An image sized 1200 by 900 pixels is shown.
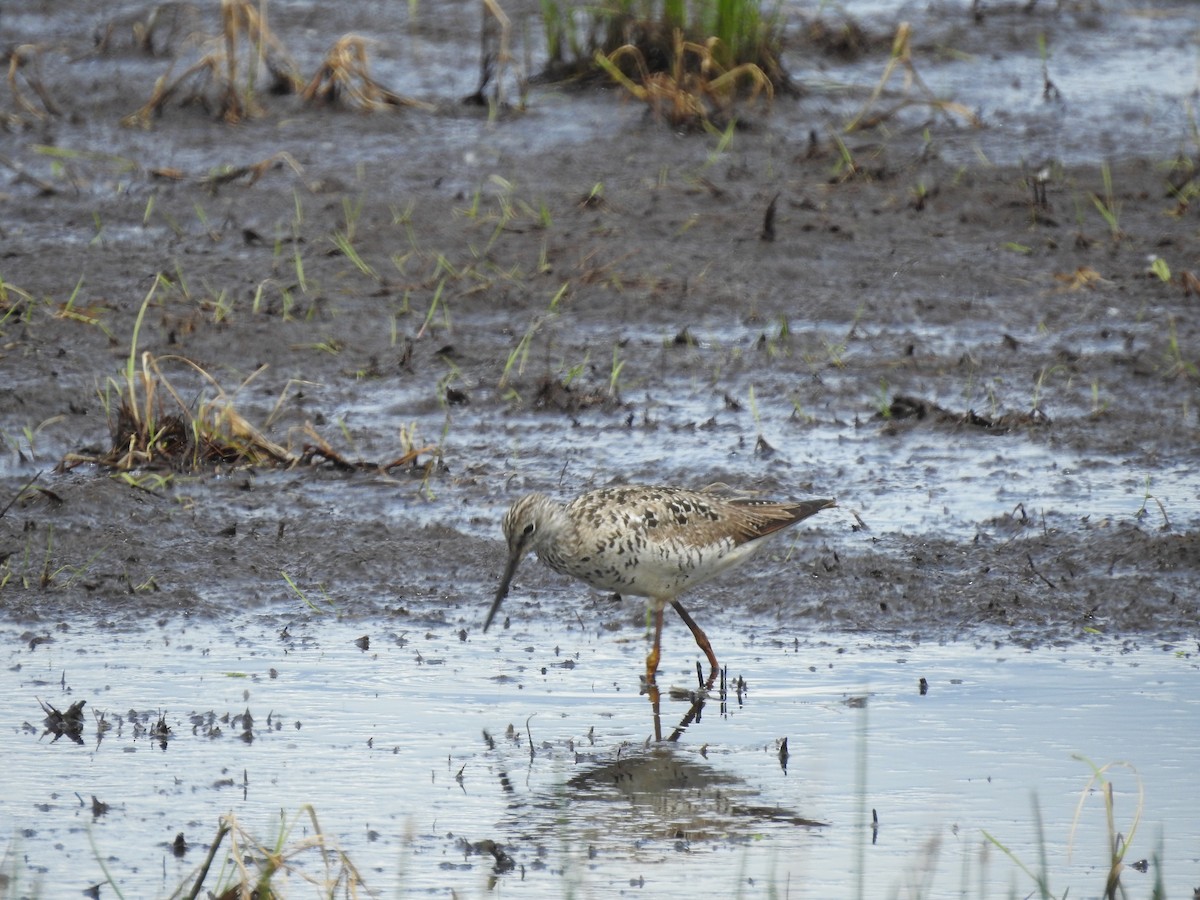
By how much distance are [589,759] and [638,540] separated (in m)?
0.97

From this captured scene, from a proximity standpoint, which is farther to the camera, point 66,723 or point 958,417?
point 958,417

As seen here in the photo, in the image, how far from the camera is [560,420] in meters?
9.05

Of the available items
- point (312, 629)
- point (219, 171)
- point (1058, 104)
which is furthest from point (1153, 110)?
point (312, 629)

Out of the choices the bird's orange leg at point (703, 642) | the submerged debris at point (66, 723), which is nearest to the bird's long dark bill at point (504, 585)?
the bird's orange leg at point (703, 642)

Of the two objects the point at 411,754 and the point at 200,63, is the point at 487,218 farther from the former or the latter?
the point at 411,754

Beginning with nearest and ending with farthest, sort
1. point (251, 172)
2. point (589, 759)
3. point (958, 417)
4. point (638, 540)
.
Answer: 1. point (589, 759)
2. point (638, 540)
3. point (958, 417)
4. point (251, 172)

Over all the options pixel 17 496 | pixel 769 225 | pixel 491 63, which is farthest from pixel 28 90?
pixel 17 496

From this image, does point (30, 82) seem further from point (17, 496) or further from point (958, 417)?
point (958, 417)

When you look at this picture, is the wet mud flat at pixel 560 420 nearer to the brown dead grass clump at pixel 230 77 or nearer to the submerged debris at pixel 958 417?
the submerged debris at pixel 958 417

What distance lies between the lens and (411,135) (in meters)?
12.9

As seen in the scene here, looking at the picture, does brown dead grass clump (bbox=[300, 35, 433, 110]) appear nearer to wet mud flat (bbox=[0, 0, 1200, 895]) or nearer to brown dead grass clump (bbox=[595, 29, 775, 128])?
wet mud flat (bbox=[0, 0, 1200, 895])

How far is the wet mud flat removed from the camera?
19.8 feet

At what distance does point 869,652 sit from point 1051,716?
0.90 m

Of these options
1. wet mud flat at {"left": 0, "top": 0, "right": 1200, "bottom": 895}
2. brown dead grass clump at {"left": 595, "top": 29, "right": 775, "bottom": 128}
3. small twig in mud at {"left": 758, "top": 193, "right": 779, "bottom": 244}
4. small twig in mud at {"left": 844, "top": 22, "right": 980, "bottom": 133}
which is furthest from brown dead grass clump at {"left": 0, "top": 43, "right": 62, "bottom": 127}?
small twig in mud at {"left": 844, "top": 22, "right": 980, "bottom": 133}
